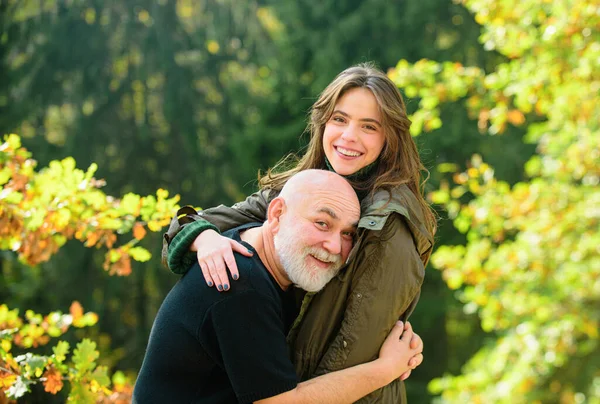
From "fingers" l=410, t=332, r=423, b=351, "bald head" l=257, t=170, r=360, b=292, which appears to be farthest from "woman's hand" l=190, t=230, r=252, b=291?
"fingers" l=410, t=332, r=423, b=351

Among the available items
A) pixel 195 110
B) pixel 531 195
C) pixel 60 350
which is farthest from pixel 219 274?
pixel 195 110

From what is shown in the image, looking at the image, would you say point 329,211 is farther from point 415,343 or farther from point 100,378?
point 100,378

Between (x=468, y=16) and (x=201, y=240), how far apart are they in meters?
11.3

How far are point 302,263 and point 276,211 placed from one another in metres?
0.20

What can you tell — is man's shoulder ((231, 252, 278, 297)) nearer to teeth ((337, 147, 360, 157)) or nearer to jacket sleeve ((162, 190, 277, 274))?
jacket sleeve ((162, 190, 277, 274))

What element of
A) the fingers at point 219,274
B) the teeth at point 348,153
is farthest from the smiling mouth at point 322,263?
the teeth at point 348,153

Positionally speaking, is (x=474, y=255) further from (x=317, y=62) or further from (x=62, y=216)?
(x=317, y=62)

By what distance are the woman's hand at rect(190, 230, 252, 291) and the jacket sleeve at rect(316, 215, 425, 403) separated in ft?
1.17

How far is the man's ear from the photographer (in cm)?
260

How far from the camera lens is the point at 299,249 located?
2.52m

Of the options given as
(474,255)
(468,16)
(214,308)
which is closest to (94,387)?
(214,308)

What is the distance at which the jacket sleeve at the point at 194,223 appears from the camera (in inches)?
105

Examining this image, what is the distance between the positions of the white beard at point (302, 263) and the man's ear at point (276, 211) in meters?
Answer: 0.07

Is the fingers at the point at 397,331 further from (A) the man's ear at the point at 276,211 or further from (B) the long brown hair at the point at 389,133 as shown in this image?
(A) the man's ear at the point at 276,211
